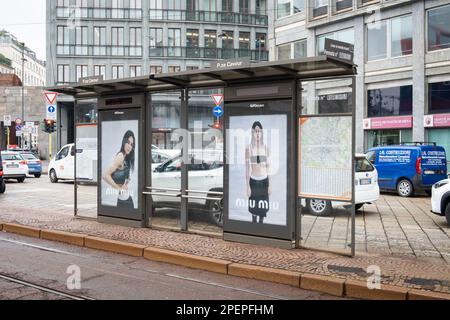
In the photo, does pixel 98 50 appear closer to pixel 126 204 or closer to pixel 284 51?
pixel 284 51

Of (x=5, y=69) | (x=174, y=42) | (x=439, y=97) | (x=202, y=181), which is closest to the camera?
(x=202, y=181)

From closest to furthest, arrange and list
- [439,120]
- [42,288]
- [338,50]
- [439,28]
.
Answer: [42,288]
[338,50]
[439,120]
[439,28]

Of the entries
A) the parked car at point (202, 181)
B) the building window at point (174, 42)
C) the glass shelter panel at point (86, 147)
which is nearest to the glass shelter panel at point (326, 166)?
the parked car at point (202, 181)

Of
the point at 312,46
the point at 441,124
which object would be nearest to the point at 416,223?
the point at 441,124

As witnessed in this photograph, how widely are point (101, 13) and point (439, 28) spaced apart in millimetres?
38162

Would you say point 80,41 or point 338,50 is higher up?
point 80,41

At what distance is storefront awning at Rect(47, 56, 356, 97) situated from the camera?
7773 mm

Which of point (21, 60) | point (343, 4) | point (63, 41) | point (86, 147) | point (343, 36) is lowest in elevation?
point (86, 147)

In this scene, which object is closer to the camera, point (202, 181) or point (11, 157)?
point (202, 181)

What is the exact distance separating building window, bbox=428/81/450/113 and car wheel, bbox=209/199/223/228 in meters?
21.8

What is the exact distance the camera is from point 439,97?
2831cm

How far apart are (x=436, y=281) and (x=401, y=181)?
13336 mm

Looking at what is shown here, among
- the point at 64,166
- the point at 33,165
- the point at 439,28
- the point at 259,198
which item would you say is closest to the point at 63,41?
the point at 33,165
